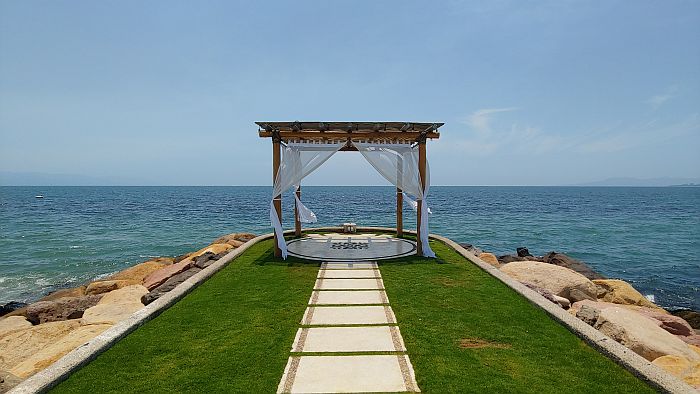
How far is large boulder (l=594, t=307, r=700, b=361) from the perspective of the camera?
4.72m

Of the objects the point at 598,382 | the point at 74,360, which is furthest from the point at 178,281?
the point at 598,382

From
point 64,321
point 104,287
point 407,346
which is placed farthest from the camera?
point 104,287

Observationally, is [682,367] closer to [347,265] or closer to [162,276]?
[347,265]

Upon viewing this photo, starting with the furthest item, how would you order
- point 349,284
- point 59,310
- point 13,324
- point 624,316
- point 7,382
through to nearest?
point 59,310 < point 13,324 < point 349,284 < point 624,316 < point 7,382

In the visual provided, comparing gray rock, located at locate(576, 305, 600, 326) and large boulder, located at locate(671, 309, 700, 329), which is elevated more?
gray rock, located at locate(576, 305, 600, 326)

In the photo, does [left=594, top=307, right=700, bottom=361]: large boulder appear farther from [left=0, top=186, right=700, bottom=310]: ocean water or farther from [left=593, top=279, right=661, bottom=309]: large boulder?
[left=0, top=186, right=700, bottom=310]: ocean water

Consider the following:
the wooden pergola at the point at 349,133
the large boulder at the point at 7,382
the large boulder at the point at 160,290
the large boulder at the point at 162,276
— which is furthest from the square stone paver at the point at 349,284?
the large boulder at the point at 7,382

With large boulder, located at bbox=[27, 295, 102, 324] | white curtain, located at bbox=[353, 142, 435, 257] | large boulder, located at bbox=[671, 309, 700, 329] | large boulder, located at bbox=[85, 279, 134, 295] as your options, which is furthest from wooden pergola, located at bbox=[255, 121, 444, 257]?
large boulder, located at bbox=[671, 309, 700, 329]

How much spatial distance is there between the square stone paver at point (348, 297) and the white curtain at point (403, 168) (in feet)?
10.4

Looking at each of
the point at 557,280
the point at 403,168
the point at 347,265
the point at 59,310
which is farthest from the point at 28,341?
the point at 557,280

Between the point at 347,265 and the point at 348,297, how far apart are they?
7.46 ft

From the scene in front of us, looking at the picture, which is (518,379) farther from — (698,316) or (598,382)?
(698,316)

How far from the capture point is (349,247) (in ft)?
34.5

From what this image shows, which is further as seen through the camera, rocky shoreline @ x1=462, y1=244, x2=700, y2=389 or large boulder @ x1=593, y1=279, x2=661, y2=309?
large boulder @ x1=593, y1=279, x2=661, y2=309
